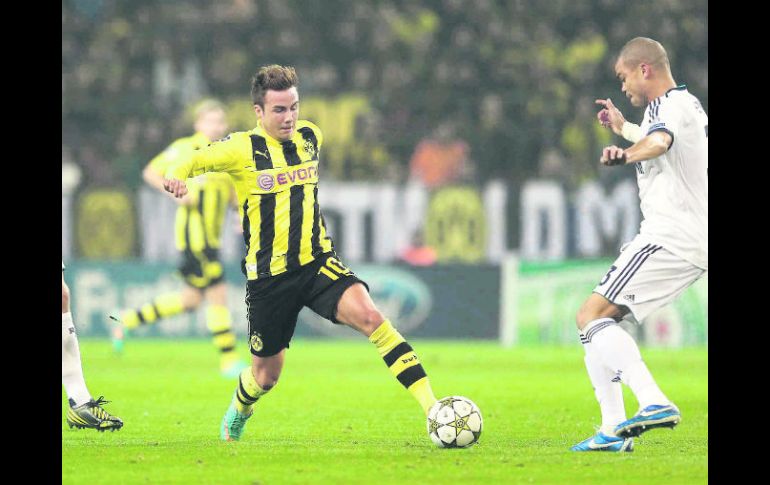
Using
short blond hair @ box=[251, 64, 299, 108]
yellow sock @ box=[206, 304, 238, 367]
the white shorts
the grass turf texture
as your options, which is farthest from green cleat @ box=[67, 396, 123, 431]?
yellow sock @ box=[206, 304, 238, 367]

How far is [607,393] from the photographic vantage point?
24.7ft

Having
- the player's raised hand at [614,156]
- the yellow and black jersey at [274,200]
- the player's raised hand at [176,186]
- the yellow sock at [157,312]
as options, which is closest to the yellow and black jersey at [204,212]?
the yellow sock at [157,312]

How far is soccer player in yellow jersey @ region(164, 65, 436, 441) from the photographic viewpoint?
7848 millimetres

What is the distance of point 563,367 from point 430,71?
28.3ft

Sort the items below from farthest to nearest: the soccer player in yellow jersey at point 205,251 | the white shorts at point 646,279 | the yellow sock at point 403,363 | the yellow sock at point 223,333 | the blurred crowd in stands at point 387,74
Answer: the blurred crowd in stands at point 387,74 < the soccer player in yellow jersey at point 205,251 < the yellow sock at point 223,333 < the yellow sock at point 403,363 < the white shorts at point 646,279

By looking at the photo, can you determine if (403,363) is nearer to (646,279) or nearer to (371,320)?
(371,320)

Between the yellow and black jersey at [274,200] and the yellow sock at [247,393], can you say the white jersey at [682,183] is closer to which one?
the yellow and black jersey at [274,200]

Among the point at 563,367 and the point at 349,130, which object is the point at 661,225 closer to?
the point at 563,367

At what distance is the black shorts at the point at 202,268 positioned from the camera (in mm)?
13789

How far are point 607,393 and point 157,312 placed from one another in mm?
7592

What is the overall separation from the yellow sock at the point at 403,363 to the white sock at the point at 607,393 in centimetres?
93

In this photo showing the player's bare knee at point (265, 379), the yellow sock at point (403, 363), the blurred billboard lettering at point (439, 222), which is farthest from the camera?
the blurred billboard lettering at point (439, 222)

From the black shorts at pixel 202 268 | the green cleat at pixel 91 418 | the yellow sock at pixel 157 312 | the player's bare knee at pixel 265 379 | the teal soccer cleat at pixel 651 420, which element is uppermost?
the black shorts at pixel 202 268

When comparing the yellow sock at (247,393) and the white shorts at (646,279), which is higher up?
the white shorts at (646,279)
